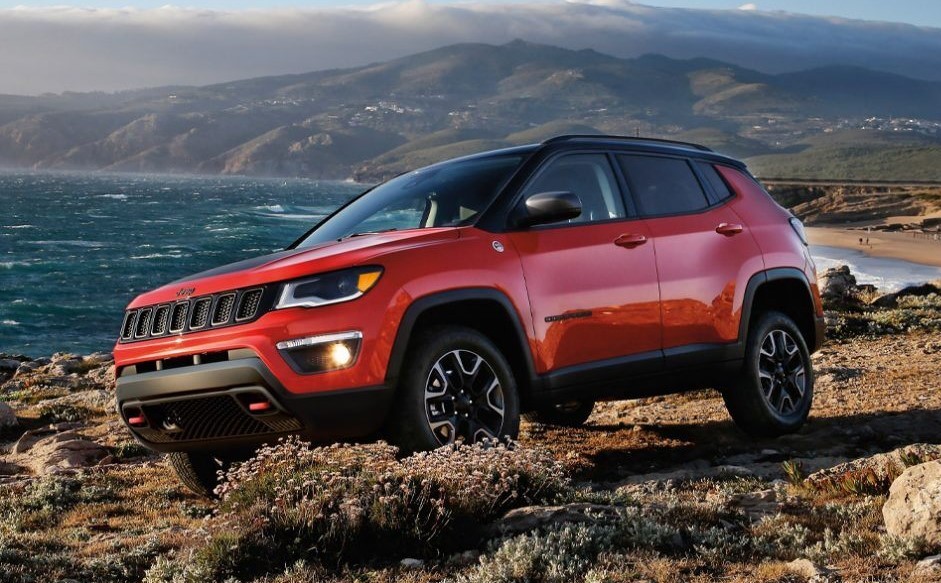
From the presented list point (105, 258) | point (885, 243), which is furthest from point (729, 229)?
point (885, 243)

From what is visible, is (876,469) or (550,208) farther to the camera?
(550,208)

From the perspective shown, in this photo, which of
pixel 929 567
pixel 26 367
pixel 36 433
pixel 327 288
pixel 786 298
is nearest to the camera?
pixel 929 567

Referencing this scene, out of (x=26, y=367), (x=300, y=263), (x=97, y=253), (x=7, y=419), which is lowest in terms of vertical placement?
(x=97, y=253)

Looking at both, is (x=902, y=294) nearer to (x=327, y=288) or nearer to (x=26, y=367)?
(x=327, y=288)

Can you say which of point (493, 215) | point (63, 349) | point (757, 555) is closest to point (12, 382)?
point (63, 349)

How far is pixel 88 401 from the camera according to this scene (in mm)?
16281

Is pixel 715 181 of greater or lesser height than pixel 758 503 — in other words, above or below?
above

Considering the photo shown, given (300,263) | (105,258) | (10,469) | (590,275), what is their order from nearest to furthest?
(300,263)
(590,275)
(10,469)
(105,258)

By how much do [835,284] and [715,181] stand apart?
13.4m

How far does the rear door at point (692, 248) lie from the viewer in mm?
7254

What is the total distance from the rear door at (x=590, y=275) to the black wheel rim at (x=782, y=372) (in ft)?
4.71

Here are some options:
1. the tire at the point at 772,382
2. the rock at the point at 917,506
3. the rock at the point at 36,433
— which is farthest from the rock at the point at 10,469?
the rock at the point at 917,506

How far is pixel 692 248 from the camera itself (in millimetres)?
7449

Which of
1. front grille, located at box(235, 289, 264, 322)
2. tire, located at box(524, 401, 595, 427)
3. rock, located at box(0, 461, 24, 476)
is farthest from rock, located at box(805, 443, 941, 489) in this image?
rock, located at box(0, 461, 24, 476)
